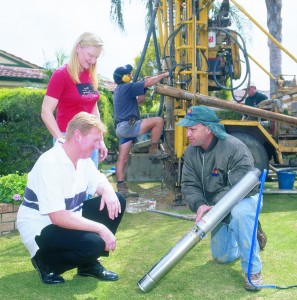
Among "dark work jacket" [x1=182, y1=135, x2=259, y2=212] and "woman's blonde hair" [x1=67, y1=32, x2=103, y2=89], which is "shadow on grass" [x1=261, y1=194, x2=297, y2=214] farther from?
"woman's blonde hair" [x1=67, y1=32, x2=103, y2=89]

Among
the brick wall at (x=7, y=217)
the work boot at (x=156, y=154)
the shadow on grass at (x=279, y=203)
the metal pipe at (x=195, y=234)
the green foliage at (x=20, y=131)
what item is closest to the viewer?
the metal pipe at (x=195, y=234)

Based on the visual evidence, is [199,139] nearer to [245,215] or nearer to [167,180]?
[245,215]

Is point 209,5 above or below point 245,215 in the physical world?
above

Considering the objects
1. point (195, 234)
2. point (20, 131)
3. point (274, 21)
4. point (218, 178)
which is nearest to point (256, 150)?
point (218, 178)

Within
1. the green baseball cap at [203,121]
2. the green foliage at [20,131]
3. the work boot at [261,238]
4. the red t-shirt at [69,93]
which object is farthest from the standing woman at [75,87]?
the green foliage at [20,131]

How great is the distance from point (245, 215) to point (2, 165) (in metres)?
4.63

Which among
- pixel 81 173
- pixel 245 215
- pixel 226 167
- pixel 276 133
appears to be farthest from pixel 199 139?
pixel 276 133

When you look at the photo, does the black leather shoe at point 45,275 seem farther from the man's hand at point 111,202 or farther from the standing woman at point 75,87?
the standing woman at point 75,87

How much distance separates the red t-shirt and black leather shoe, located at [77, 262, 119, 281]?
4.34 feet

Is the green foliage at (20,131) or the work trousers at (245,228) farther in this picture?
the green foliage at (20,131)

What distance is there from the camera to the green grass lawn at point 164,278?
3.37 m

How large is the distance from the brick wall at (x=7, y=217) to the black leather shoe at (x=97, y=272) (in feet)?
4.98

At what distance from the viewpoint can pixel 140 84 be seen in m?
6.52

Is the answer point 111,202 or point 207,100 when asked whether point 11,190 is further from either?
point 207,100
